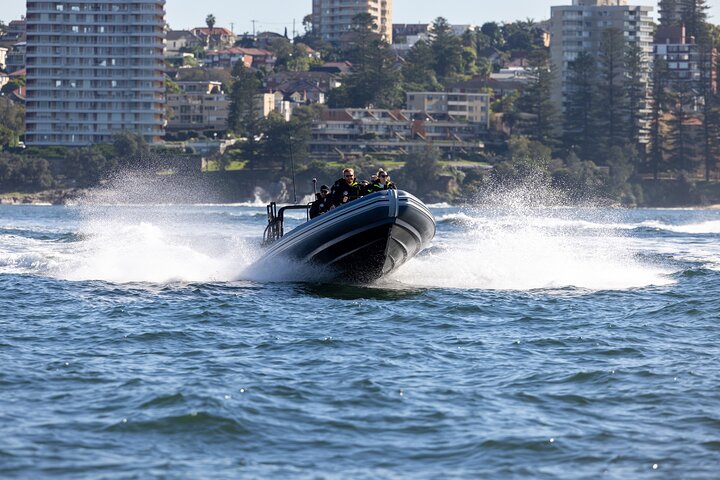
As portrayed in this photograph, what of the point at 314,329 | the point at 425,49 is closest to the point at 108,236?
the point at 314,329

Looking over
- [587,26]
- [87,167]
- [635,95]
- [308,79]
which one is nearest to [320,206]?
[87,167]

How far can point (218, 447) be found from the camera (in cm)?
1234

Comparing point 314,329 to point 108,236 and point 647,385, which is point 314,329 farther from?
point 108,236

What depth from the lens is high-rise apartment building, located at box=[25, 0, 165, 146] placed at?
6275 inches

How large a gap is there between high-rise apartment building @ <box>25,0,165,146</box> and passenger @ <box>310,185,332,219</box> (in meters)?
137

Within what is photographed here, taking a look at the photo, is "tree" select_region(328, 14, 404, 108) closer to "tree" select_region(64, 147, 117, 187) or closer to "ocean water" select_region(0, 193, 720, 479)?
"tree" select_region(64, 147, 117, 187)

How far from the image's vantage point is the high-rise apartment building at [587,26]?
178125 mm

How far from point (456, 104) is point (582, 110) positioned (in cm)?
1789

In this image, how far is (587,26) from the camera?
178 meters

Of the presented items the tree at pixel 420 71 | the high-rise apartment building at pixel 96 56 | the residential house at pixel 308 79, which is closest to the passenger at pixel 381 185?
the high-rise apartment building at pixel 96 56

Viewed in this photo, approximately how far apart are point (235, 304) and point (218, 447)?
389 inches

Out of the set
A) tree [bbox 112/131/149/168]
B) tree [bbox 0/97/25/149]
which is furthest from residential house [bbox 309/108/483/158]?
tree [bbox 0/97/25/149]

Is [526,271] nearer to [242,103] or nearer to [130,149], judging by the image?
[130,149]

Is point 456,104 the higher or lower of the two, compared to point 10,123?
higher
